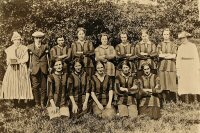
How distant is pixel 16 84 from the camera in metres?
6.59

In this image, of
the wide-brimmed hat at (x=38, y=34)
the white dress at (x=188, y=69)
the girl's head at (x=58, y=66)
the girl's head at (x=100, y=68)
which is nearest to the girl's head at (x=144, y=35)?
the white dress at (x=188, y=69)

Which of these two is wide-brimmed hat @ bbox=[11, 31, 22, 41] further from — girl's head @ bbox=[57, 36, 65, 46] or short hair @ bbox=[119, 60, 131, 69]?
short hair @ bbox=[119, 60, 131, 69]

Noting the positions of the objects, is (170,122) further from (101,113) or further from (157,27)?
(157,27)

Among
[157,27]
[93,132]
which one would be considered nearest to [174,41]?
[157,27]

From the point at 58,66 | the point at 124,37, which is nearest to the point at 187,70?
the point at 124,37

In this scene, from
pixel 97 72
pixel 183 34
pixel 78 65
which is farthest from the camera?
pixel 183 34

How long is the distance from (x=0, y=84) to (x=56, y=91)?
31.4 inches

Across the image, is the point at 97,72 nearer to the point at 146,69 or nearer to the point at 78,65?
the point at 78,65

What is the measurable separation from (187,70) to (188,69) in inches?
0.8

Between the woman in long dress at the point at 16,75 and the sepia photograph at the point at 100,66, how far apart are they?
0.5 inches

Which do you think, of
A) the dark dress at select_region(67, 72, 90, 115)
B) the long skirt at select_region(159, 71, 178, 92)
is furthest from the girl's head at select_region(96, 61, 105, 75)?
the long skirt at select_region(159, 71, 178, 92)

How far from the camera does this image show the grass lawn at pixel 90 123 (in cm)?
630

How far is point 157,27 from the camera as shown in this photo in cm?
694

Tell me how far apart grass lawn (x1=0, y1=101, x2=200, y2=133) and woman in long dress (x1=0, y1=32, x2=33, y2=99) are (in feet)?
0.61
